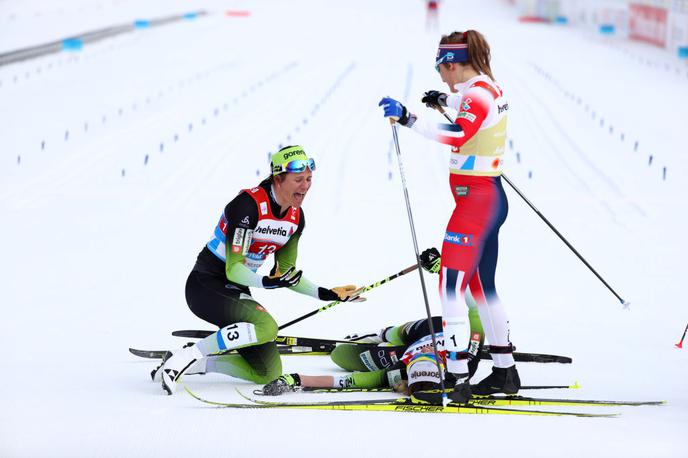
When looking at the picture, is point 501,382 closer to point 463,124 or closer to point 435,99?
point 463,124

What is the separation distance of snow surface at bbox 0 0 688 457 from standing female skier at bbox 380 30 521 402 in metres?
0.45

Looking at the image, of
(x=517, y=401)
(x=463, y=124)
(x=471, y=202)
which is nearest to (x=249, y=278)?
(x=471, y=202)

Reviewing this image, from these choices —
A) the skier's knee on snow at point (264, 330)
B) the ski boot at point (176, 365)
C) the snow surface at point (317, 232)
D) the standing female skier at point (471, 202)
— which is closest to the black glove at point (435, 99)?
the standing female skier at point (471, 202)

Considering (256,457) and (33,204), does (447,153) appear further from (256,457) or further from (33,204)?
(256,457)

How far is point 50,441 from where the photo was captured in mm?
4348

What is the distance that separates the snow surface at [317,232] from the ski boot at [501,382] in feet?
1.30

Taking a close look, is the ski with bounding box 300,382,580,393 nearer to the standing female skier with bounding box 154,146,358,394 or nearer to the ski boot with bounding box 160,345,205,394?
the standing female skier with bounding box 154,146,358,394

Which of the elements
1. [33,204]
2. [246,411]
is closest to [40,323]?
[246,411]

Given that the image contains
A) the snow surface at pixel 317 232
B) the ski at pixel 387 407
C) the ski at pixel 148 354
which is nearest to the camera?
the snow surface at pixel 317 232

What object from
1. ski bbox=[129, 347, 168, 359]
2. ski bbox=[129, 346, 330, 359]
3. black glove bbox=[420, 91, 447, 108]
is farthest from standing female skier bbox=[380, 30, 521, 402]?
ski bbox=[129, 347, 168, 359]

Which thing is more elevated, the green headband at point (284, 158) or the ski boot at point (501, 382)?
the green headband at point (284, 158)

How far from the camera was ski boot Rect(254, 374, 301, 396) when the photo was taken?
524cm

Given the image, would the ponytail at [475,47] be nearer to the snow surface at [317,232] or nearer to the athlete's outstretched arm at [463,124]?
the athlete's outstretched arm at [463,124]

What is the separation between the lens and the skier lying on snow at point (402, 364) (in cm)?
523
